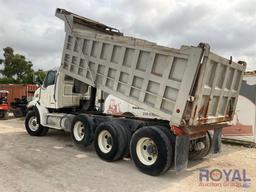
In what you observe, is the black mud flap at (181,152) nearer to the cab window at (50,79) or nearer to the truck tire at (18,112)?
the cab window at (50,79)

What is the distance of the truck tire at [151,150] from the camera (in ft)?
24.9

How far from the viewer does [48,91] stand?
12.1m

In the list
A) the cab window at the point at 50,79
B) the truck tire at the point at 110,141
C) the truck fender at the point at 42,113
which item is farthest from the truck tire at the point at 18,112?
the truck tire at the point at 110,141

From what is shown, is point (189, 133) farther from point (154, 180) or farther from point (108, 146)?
point (108, 146)

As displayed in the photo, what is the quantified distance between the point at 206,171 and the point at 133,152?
191cm

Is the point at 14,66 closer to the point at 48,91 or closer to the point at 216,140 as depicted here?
the point at 48,91

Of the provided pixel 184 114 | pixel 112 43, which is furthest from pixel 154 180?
pixel 112 43

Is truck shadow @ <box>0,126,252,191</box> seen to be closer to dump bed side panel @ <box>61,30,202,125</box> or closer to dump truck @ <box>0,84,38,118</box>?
dump bed side panel @ <box>61,30,202,125</box>

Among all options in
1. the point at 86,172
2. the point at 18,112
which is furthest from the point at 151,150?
the point at 18,112

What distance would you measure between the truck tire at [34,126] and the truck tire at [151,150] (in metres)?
5.36

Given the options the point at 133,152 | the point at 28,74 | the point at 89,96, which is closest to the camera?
the point at 133,152

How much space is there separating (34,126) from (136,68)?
5.94 meters

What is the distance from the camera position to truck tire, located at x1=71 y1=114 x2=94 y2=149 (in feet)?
31.9

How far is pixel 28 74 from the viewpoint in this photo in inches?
1879
